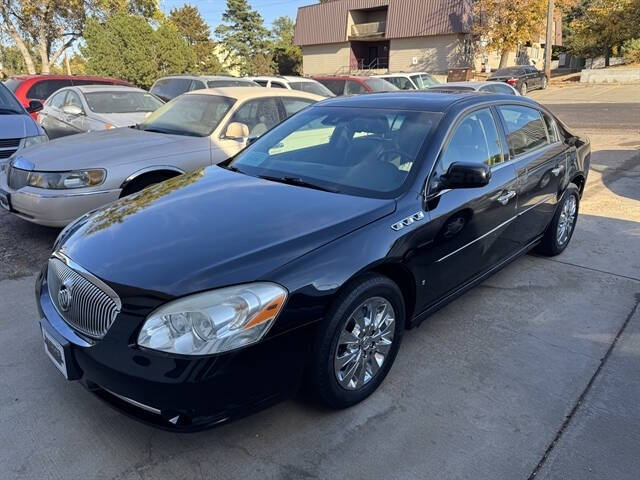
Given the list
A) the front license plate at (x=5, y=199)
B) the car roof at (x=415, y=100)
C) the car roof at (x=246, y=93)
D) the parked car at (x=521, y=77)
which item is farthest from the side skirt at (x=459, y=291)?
the parked car at (x=521, y=77)

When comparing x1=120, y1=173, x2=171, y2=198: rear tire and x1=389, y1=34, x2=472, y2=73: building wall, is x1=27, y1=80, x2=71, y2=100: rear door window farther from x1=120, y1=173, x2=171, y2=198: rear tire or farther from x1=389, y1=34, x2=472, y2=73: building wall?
x1=389, y1=34, x2=472, y2=73: building wall

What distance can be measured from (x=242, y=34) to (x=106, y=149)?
54241 millimetres

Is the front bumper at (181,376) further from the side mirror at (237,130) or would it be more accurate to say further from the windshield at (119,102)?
the windshield at (119,102)

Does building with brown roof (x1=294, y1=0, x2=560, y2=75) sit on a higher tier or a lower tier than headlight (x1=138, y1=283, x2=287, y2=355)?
higher

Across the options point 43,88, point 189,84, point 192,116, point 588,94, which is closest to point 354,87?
point 189,84

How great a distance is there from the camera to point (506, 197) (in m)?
3.67

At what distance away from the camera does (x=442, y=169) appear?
10.3 feet

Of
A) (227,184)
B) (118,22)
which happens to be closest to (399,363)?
(227,184)

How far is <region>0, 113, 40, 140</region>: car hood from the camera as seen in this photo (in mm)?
6383

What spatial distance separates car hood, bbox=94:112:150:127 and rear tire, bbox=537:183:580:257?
647cm

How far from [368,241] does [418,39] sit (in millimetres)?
41581

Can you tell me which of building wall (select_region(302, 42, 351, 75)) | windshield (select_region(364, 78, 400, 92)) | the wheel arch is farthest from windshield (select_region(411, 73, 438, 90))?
building wall (select_region(302, 42, 351, 75))

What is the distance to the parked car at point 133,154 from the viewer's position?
4602 millimetres

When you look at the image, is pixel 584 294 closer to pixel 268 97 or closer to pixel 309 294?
pixel 309 294
